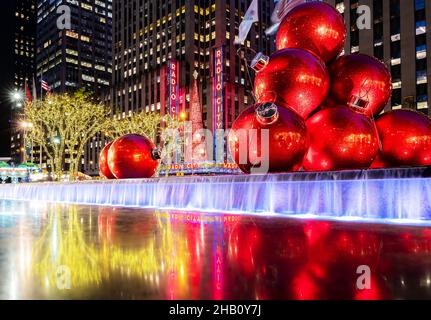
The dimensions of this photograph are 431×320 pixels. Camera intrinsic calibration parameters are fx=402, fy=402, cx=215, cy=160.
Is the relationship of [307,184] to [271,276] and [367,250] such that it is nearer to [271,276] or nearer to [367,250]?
[367,250]

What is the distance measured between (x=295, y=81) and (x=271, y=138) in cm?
130

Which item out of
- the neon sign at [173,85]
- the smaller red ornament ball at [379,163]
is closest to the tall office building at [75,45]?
the neon sign at [173,85]

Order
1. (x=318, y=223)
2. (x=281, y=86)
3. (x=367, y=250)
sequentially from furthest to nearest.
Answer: (x=281, y=86), (x=318, y=223), (x=367, y=250)

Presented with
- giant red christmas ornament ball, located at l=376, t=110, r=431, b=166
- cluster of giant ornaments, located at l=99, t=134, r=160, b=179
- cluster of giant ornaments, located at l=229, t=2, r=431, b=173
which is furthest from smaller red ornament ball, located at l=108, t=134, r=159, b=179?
giant red christmas ornament ball, located at l=376, t=110, r=431, b=166

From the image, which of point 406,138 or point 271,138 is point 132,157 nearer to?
point 271,138

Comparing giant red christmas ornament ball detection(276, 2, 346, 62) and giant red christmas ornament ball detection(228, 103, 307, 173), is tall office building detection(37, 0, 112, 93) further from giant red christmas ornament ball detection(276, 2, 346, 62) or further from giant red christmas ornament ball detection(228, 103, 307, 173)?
giant red christmas ornament ball detection(228, 103, 307, 173)

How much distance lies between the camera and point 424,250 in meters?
4.05

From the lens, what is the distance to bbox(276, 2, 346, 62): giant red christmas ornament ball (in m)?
8.59

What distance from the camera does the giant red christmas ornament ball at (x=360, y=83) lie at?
27.2 feet

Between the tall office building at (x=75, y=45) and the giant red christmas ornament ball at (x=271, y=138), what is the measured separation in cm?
12092

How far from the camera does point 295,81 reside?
7953 millimetres

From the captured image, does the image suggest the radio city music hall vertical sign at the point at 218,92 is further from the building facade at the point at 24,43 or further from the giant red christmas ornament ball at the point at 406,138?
the building facade at the point at 24,43
